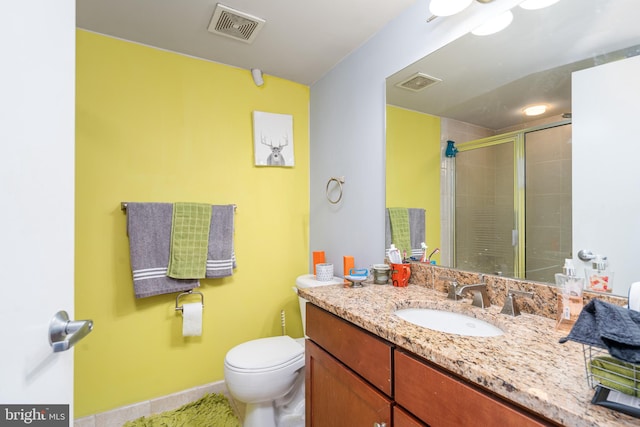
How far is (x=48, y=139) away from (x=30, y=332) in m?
0.38

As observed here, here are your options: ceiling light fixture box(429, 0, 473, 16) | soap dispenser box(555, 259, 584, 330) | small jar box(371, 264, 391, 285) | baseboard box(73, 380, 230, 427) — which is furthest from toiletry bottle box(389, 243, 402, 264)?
baseboard box(73, 380, 230, 427)

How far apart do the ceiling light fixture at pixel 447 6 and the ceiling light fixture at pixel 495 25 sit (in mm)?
110

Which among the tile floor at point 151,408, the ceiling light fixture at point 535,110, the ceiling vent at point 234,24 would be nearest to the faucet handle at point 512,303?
the ceiling light fixture at point 535,110

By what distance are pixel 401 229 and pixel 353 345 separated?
0.75m

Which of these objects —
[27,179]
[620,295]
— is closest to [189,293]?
[27,179]

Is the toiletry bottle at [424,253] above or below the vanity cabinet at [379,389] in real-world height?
Result: above

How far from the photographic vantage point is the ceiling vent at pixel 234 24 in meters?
1.55

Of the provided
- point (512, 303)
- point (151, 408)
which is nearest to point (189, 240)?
point (151, 408)

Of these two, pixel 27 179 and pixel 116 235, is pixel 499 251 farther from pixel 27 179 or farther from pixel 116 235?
pixel 116 235

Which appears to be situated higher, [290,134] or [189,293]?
[290,134]

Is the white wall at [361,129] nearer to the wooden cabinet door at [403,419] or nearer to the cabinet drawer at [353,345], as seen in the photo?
the cabinet drawer at [353,345]

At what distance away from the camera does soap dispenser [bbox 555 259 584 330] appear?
871mm

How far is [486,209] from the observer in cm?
127

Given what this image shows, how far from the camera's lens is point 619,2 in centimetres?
88
